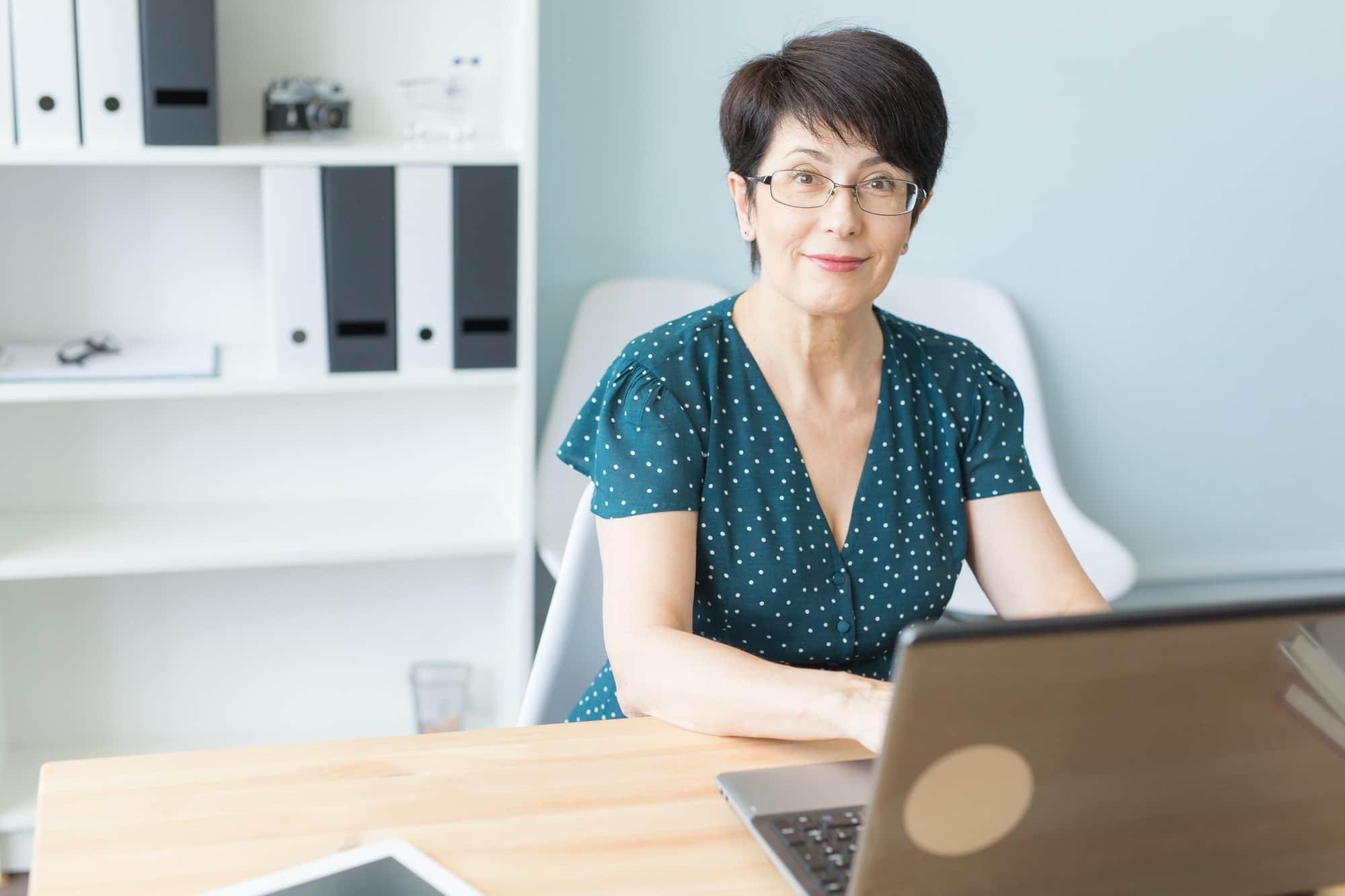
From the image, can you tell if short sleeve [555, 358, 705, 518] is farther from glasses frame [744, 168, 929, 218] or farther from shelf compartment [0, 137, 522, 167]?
shelf compartment [0, 137, 522, 167]

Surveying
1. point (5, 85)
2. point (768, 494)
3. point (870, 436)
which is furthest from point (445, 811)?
point (5, 85)

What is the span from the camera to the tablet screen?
85 cm

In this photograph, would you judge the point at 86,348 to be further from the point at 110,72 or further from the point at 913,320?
the point at 913,320

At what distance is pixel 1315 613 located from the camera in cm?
71

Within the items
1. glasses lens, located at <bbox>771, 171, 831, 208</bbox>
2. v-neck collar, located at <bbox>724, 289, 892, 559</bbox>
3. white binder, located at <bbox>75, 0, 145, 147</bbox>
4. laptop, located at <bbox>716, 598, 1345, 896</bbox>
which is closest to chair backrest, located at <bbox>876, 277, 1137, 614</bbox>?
v-neck collar, located at <bbox>724, 289, 892, 559</bbox>

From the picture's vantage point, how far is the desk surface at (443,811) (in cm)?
89

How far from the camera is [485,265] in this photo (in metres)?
2.09

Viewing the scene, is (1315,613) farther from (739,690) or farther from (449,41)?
(449,41)

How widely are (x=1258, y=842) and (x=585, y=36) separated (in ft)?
6.13

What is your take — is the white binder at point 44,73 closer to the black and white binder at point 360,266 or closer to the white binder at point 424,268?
the black and white binder at point 360,266

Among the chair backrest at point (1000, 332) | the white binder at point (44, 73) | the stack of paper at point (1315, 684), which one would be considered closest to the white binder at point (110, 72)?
the white binder at point (44, 73)

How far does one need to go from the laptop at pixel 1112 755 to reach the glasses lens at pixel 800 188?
712 mm

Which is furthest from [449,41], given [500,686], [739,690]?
[739,690]

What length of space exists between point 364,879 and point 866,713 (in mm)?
416
